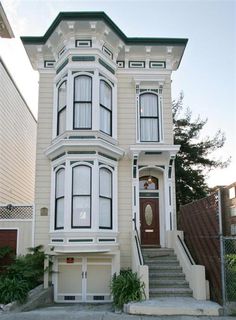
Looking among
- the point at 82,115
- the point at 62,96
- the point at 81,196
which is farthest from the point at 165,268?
the point at 62,96

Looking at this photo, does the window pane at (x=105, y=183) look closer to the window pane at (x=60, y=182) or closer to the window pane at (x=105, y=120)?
the window pane at (x=60, y=182)

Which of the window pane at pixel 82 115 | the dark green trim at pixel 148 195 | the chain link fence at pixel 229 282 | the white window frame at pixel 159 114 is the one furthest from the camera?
the dark green trim at pixel 148 195

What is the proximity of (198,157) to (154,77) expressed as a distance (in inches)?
290

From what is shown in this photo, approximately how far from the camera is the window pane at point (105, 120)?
40.2 ft

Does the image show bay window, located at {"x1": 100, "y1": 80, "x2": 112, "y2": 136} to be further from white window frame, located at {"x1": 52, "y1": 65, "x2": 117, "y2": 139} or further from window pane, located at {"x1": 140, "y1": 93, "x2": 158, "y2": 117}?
window pane, located at {"x1": 140, "y1": 93, "x2": 158, "y2": 117}

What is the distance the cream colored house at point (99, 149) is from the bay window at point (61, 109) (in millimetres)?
35

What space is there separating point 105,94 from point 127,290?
6.65 metres

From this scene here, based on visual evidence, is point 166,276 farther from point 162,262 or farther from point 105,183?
point 105,183

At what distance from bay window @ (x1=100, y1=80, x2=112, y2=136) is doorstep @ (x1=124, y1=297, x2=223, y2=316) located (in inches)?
231

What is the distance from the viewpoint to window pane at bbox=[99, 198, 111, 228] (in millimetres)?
11508

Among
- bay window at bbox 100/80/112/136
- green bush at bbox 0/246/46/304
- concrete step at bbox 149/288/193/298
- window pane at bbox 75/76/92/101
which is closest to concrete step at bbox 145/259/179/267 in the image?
concrete step at bbox 149/288/193/298

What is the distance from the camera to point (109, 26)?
1220cm

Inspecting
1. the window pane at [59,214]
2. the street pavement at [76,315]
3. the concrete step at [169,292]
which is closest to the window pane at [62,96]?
the window pane at [59,214]

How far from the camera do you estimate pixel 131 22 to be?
1249 centimetres
